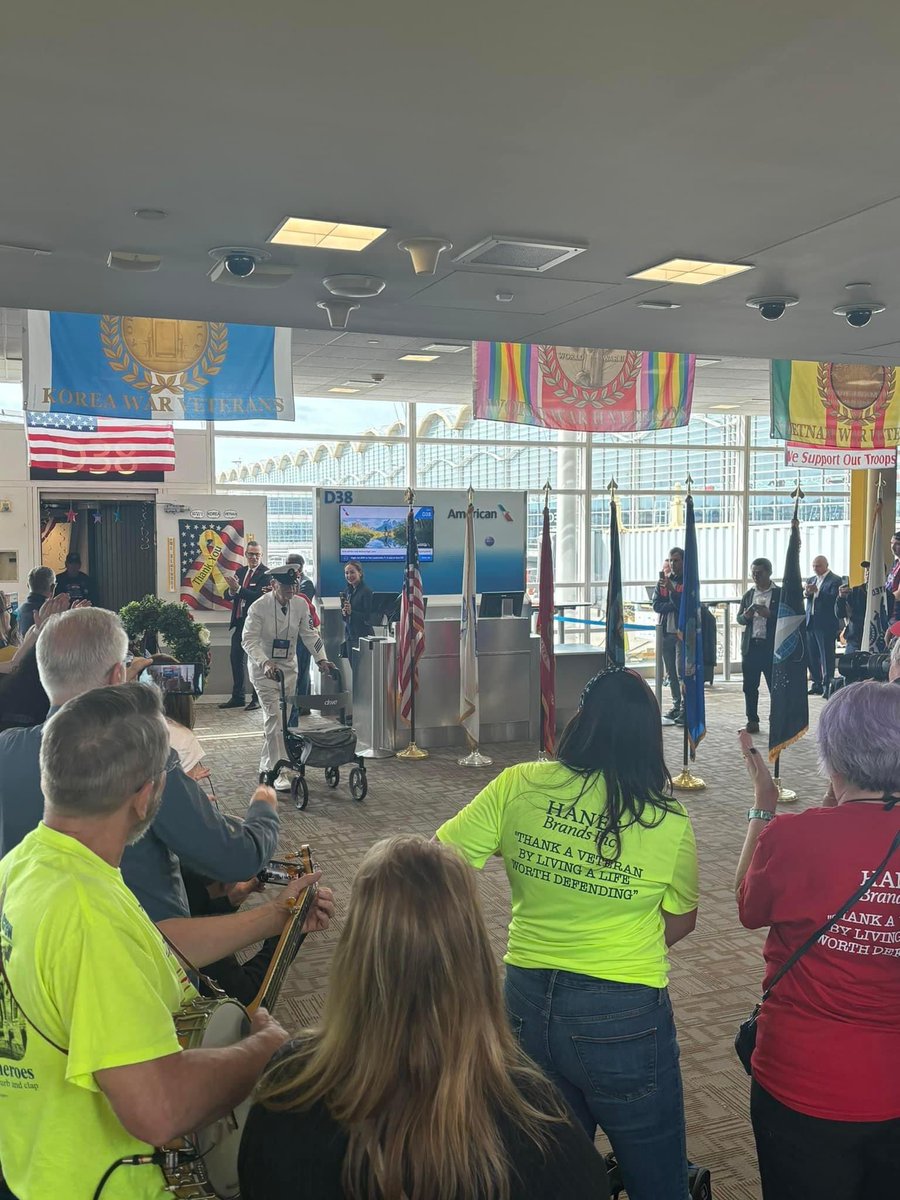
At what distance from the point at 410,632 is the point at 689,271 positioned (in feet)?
17.8

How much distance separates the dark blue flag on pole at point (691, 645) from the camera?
8070 millimetres

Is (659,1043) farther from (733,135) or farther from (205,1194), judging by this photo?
(733,135)

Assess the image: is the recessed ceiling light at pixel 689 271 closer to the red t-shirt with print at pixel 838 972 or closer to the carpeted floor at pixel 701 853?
the red t-shirt with print at pixel 838 972

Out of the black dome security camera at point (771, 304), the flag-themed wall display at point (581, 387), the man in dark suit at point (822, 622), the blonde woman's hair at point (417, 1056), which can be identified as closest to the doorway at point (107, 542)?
the flag-themed wall display at point (581, 387)

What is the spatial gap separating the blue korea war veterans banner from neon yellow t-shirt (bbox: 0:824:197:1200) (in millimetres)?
6550

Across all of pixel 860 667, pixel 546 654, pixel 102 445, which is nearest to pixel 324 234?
pixel 546 654

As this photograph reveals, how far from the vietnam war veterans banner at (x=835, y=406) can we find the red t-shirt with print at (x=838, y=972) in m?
8.76

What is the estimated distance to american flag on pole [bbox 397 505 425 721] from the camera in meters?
9.28

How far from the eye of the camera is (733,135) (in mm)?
2834

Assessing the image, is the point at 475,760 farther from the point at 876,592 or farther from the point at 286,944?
the point at 286,944

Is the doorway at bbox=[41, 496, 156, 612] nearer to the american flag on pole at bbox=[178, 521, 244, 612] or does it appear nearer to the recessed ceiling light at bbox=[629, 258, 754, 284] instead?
the american flag on pole at bbox=[178, 521, 244, 612]

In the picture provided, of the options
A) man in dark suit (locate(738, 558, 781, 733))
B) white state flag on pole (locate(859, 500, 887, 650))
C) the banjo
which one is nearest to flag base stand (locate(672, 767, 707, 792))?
man in dark suit (locate(738, 558, 781, 733))

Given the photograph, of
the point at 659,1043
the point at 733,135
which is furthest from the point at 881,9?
the point at 659,1043

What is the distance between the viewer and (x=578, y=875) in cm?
210
